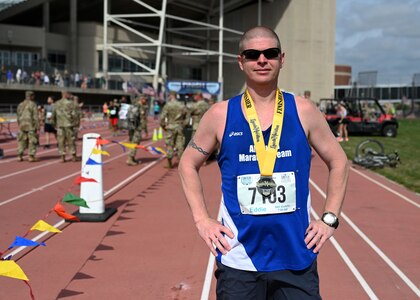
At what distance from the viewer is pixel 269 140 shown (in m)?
2.18

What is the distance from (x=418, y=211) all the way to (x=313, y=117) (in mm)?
5969

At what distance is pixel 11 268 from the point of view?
9.57ft

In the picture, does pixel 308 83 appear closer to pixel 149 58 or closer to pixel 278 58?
pixel 149 58

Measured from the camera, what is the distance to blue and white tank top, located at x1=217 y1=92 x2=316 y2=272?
7.13 ft

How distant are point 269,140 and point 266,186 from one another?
0.72ft

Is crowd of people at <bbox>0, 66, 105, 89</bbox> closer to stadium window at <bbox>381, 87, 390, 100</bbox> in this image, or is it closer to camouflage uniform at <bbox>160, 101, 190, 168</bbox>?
camouflage uniform at <bbox>160, 101, 190, 168</bbox>

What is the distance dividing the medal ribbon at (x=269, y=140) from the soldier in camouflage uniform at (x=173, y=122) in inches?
379

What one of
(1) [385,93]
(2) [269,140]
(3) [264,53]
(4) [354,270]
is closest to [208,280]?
(4) [354,270]

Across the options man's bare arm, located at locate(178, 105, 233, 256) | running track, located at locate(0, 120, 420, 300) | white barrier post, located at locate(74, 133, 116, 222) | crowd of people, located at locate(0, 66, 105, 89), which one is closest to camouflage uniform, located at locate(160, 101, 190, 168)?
running track, located at locate(0, 120, 420, 300)

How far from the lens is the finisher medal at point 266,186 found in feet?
7.11

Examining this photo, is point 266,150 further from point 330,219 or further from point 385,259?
point 385,259

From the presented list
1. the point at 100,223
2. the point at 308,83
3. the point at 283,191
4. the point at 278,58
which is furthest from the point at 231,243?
the point at 308,83

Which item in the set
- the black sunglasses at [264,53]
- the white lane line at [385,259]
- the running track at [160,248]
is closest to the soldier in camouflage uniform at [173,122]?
the running track at [160,248]

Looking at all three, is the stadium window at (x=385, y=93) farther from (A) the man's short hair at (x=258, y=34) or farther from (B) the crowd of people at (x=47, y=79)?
(A) the man's short hair at (x=258, y=34)
